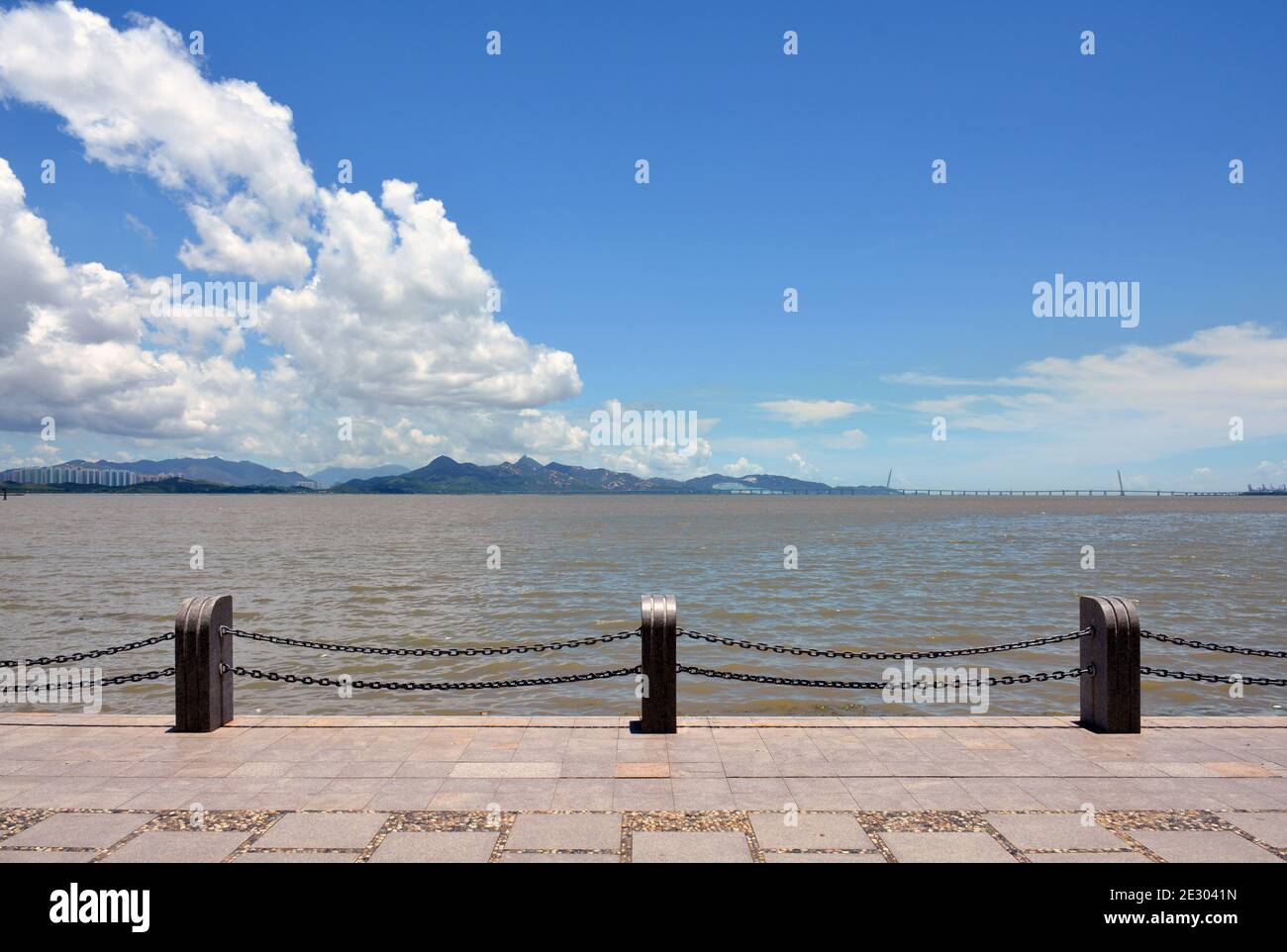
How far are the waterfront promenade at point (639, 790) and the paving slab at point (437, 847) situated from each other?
0.06 ft

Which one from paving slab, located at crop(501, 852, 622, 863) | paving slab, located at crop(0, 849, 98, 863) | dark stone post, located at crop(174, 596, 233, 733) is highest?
dark stone post, located at crop(174, 596, 233, 733)

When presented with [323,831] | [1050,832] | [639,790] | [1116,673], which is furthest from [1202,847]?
[323,831]

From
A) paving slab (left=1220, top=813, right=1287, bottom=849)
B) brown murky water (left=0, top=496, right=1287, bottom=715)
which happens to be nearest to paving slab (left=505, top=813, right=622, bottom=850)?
paving slab (left=1220, top=813, right=1287, bottom=849)

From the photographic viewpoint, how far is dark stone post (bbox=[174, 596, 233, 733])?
8477 millimetres

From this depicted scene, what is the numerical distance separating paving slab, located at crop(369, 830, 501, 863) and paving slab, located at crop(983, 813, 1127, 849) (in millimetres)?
3698

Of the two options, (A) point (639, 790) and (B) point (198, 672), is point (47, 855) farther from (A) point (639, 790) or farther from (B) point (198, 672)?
(A) point (639, 790)

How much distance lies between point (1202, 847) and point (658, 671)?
4754 millimetres

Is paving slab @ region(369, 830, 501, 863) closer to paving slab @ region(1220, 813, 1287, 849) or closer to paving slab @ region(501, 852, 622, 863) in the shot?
paving slab @ region(501, 852, 622, 863)

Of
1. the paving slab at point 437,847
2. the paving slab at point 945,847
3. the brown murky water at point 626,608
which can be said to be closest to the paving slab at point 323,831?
the paving slab at point 437,847

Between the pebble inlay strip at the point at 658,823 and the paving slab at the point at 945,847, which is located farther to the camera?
the pebble inlay strip at the point at 658,823

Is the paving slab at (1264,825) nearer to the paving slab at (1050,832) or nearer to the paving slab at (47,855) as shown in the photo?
the paving slab at (1050,832)

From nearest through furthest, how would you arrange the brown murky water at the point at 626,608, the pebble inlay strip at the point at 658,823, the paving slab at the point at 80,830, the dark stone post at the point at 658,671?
the pebble inlay strip at the point at 658,823 < the paving slab at the point at 80,830 < the dark stone post at the point at 658,671 < the brown murky water at the point at 626,608

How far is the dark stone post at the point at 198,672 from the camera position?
27.8ft
